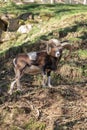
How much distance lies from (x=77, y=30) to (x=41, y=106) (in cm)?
570

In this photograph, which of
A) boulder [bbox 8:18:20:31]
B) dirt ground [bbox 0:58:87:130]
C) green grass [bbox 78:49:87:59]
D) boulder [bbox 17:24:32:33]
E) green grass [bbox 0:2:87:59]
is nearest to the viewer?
dirt ground [bbox 0:58:87:130]

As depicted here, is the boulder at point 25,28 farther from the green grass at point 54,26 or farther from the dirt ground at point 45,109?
the dirt ground at point 45,109

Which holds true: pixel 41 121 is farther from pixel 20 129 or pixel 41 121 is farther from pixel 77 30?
pixel 77 30

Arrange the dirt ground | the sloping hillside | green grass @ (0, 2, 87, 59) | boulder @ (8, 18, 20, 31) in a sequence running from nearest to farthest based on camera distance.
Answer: the dirt ground
the sloping hillside
green grass @ (0, 2, 87, 59)
boulder @ (8, 18, 20, 31)

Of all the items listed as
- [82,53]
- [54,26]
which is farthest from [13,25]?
[82,53]

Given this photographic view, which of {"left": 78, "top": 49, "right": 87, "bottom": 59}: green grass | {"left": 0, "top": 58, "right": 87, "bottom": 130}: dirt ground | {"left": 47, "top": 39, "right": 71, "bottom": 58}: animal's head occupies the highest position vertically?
{"left": 47, "top": 39, "right": 71, "bottom": 58}: animal's head

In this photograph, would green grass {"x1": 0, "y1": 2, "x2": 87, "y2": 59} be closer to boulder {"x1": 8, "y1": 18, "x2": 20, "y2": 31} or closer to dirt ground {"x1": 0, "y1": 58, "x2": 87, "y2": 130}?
boulder {"x1": 8, "y1": 18, "x2": 20, "y2": 31}

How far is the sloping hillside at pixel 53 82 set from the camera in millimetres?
10047

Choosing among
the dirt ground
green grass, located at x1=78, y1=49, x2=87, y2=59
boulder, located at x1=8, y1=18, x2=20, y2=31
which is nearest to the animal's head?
the dirt ground

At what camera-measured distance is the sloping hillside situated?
10.0m

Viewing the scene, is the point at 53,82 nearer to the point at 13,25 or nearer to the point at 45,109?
the point at 45,109

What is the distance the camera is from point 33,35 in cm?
1653

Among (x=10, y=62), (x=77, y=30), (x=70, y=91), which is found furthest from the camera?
(x=77, y=30)

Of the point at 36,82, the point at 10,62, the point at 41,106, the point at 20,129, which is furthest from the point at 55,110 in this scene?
the point at 10,62
